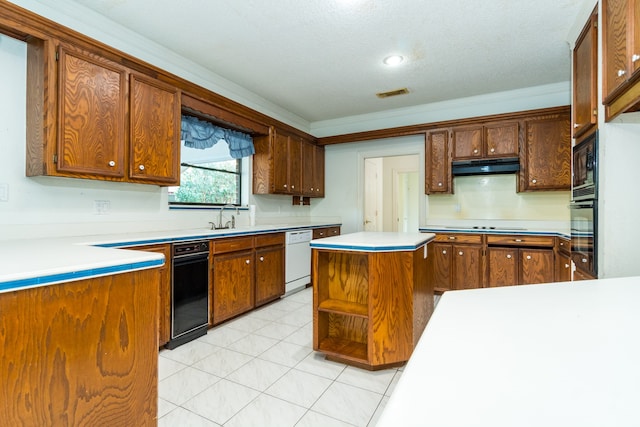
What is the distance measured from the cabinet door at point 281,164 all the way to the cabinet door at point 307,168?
0.43 meters

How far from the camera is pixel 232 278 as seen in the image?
3.12m

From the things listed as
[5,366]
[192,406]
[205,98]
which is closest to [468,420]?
[5,366]

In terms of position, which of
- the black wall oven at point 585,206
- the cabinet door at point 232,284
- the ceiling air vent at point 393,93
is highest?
the ceiling air vent at point 393,93

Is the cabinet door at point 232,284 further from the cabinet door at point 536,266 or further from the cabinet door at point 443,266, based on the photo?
the cabinet door at point 536,266

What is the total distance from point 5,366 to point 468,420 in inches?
58.1

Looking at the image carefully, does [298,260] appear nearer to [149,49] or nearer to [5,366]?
[149,49]

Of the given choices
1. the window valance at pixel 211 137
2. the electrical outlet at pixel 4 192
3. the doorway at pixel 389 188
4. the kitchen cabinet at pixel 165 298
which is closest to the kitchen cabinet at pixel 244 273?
the kitchen cabinet at pixel 165 298

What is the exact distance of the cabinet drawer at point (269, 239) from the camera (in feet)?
11.4

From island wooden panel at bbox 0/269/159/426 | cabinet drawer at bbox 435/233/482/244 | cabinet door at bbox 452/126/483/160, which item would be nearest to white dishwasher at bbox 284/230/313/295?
cabinet drawer at bbox 435/233/482/244

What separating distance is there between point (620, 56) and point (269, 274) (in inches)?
129

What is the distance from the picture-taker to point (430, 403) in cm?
38

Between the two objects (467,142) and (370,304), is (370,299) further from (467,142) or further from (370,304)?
(467,142)

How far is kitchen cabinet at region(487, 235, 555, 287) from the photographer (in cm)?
354

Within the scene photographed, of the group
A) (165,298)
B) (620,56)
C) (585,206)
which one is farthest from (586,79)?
(165,298)
